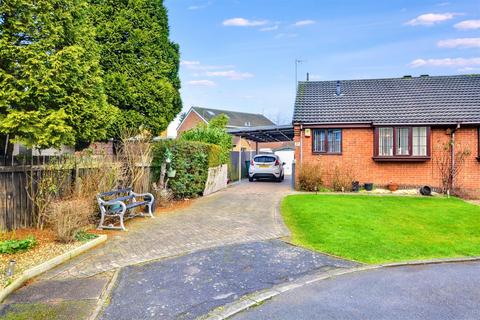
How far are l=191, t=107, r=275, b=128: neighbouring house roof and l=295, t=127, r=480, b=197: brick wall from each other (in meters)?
29.8

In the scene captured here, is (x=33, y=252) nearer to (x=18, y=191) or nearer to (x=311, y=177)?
(x=18, y=191)

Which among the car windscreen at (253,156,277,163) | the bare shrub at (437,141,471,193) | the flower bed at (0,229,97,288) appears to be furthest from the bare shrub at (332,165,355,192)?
the flower bed at (0,229,97,288)

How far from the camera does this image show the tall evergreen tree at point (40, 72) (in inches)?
259

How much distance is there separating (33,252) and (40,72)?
321 cm

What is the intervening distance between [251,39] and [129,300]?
16.8 metres

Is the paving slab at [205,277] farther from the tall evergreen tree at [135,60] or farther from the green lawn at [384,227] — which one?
the tall evergreen tree at [135,60]

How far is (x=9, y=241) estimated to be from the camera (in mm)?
6020

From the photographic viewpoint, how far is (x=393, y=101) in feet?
56.4

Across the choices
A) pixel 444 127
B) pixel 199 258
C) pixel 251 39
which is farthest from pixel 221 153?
pixel 199 258

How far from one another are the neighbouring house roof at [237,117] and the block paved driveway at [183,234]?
34437 mm

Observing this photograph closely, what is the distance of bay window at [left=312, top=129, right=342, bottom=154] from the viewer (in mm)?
16234

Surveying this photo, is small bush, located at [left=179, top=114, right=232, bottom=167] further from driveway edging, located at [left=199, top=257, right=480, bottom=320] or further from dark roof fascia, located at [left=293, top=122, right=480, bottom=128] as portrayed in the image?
driveway edging, located at [left=199, top=257, right=480, bottom=320]

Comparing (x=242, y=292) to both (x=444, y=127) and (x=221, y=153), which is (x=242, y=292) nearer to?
(x=221, y=153)

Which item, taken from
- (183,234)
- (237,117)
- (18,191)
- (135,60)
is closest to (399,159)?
(183,234)
